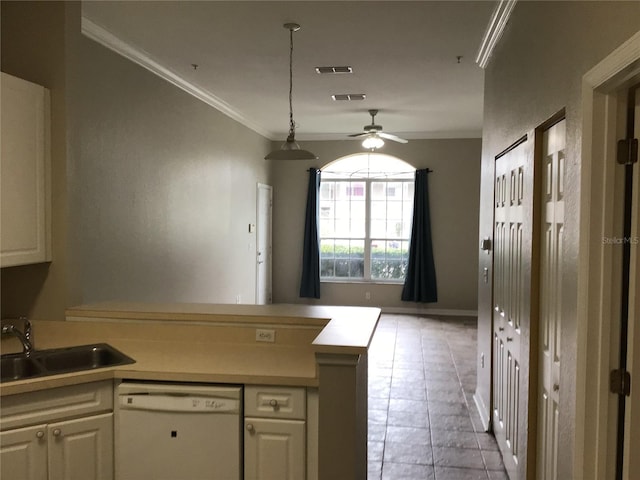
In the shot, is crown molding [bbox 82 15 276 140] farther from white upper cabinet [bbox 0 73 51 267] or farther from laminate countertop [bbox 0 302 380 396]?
laminate countertop [bbox 0 302 380 396]

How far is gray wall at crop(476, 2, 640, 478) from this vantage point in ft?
5.18

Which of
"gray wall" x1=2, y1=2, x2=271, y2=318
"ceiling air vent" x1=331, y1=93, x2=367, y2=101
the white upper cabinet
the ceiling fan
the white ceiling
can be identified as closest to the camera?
the white upper cabinet

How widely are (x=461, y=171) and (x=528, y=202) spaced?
550cm

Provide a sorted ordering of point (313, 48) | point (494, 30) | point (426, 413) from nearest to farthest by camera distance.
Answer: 1. point (494, 30)
2. point (313, 48)
3. point (426, 413)

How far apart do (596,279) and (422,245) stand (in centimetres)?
637

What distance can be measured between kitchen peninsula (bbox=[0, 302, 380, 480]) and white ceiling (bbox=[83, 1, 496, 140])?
6.12 ft

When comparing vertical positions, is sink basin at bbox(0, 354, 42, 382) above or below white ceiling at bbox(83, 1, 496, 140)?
below

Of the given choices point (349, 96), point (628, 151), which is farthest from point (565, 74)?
point (349, 96)

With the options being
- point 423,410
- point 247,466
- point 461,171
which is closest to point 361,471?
point 247,466

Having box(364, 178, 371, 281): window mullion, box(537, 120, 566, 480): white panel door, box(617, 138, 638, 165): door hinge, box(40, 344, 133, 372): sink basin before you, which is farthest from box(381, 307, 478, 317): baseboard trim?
box(617, 138, 638, 165): door hinge

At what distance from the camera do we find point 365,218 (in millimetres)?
8508

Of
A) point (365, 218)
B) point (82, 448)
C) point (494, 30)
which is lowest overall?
point (82, 448)

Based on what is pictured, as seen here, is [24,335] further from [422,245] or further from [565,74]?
[422,245]

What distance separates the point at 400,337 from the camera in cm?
651
